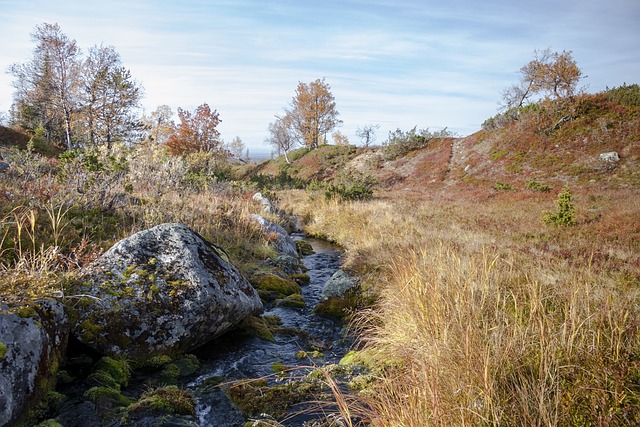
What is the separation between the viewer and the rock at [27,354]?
100 inches

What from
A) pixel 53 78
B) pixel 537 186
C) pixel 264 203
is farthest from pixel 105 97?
pixel 537 186

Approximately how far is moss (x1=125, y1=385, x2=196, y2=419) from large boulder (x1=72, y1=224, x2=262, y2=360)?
2.47 ft

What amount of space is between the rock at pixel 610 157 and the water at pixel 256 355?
23035 millimetres

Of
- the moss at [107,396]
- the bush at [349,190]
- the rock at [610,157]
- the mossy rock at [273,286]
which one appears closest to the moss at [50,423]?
the moss at [107,396]

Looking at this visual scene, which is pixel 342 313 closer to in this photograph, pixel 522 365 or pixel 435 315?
pixel 435 315

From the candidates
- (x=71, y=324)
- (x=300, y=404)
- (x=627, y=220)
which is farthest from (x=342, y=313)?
(x=627, y=220)

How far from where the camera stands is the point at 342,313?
20.1 ft

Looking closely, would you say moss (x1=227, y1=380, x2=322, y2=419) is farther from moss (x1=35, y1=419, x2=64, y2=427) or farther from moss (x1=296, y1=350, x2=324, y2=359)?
moss (x1=35, y1=419, x2=64, y2=427)

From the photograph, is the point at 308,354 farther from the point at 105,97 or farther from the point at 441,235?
the point at 105,97

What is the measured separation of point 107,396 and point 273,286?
3994 millimetres

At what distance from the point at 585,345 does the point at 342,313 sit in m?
3.83

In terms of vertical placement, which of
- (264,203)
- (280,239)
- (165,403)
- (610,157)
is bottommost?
(165,403)

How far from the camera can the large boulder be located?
12.7 feet

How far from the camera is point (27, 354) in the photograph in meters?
2.81
